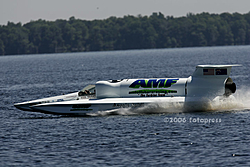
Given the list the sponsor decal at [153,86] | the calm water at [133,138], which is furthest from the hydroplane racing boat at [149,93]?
the calm water at [133,138]

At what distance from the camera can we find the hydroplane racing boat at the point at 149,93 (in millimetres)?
33125

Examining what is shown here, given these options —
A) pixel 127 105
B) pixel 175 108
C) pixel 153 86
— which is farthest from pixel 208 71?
pixel 127 105

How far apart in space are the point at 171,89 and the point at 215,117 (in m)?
4.23

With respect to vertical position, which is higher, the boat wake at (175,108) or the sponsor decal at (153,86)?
the sponsor decal at (153,86)

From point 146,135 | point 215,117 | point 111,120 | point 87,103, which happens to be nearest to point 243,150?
point 146,135

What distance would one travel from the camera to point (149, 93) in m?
33.7

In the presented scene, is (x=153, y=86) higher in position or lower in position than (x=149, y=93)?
higher

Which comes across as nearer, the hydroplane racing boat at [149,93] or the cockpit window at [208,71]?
the hydroplane racing boat at [149,93]

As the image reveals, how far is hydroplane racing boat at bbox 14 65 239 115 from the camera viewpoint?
3312 cm

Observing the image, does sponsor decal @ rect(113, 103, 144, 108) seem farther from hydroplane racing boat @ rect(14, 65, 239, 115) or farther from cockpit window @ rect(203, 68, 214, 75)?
cockpit window @ rect(203, 68, 214, 75)

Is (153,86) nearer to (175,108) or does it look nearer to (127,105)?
(175,108)

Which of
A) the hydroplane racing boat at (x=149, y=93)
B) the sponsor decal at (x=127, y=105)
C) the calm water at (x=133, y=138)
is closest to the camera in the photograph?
the calm water at (x=133, y=138)

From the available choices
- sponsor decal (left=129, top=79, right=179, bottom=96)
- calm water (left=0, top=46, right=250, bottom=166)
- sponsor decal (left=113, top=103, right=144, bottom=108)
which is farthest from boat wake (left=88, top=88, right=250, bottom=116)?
sponsor decal (left=129, top=79, right=179, bottom=96)

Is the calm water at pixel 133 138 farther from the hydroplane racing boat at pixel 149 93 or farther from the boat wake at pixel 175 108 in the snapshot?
the hydroplane racing boat at pixel 149 93
